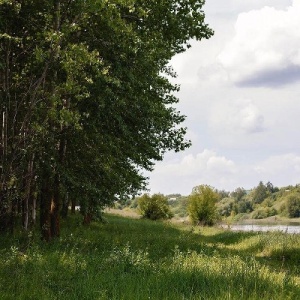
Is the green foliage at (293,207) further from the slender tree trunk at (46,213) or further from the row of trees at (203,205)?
the slender tree trunk at (46,213)

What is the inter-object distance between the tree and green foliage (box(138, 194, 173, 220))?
8099mm

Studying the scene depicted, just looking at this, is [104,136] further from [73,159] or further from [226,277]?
[226,277]

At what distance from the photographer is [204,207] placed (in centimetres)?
3950

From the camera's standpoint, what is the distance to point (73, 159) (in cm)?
1462

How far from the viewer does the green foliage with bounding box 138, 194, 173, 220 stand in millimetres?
47750

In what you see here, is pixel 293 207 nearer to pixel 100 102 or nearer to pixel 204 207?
pixel 204 207

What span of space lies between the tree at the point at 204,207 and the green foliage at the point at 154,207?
8.10 metres

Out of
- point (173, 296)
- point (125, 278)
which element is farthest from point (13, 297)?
point (173, 296)

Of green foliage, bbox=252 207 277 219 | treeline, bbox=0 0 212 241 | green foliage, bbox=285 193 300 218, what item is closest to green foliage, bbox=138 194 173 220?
treeline, bbox=0 0 212 241

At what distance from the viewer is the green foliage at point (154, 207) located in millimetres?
47750

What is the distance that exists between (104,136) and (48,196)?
280 centimetres

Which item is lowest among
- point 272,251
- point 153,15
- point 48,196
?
point 272,251

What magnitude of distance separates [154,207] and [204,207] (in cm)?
967

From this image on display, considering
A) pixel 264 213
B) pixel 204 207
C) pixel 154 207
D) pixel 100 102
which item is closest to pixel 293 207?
pixel 264 213
